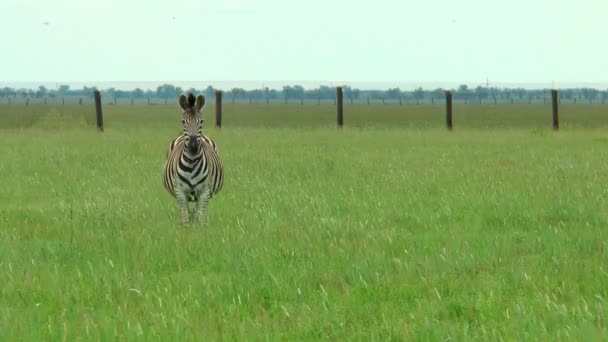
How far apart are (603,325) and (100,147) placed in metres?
22.1

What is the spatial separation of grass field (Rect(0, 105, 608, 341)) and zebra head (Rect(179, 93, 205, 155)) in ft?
3.69

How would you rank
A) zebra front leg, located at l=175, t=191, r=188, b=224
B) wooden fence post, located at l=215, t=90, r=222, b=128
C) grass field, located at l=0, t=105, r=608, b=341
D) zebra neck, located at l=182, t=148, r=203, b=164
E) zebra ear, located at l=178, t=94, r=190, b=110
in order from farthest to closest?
wooden fence post, located at l=215, t=90, r=222, b=128, zebra front leg, located at l=175, t=191, r=188, b=224, zebra neck, located at l=182, t=148, r=203, b=164, zebra ear, located at l=178, t=94, r=190, b=110, grass field, located at l=0, t=105, r=608, b=341

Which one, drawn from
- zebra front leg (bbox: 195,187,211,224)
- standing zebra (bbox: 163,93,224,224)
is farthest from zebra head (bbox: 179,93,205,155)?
zebra front leg (bbox: 195,187,211,224)

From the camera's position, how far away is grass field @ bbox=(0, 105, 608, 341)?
22.6 feet

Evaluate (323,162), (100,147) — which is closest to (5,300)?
(323,162)

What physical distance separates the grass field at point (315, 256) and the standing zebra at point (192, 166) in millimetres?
390

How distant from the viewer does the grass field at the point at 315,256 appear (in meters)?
6.89

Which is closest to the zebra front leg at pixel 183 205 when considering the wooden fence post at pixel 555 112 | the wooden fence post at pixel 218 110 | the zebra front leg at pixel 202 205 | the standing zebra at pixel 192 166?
the standing zebra at pixel 192 166

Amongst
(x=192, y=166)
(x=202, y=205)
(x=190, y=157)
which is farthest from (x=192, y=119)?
(x=202, y=205)

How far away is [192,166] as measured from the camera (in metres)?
11.8

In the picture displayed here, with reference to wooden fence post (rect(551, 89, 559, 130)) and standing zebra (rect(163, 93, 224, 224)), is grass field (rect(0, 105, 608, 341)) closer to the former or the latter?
standing zebra (rect(163, 93, 224, 224))

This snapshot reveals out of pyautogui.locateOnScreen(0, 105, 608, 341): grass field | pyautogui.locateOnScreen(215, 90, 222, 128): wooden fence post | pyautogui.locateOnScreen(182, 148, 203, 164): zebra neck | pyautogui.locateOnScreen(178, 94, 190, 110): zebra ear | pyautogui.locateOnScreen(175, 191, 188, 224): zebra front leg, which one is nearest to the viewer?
pyautogui.locateOnScreen(0, 105, 608, 341): grass field

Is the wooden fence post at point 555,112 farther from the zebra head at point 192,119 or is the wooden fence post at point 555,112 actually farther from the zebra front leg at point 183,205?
the zebra head at point 192,119

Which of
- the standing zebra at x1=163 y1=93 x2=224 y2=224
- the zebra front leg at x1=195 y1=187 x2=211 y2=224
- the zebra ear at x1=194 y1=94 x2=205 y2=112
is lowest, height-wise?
the zebra front leg at x1=195 y1=187 x2=211 y2=224
